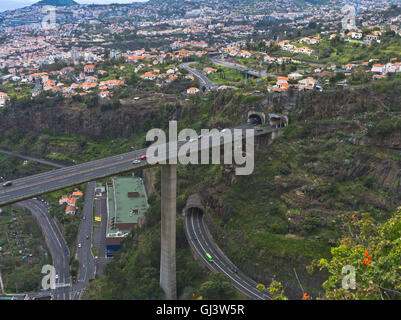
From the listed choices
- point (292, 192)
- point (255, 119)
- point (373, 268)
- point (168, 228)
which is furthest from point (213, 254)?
point (373, 268)

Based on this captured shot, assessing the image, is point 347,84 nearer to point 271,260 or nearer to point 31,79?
point 271,260

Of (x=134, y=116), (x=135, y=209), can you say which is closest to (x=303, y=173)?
Answer: (x=135, y=209)

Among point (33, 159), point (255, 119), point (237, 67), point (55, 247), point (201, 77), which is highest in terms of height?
point (237, 67)

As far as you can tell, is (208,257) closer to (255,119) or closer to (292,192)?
(292,192)

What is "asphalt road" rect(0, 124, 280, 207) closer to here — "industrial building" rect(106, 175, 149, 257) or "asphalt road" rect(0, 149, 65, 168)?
"industrial building" rect(106, 175, 149, 257)

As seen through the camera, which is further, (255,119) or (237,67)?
(237,67)

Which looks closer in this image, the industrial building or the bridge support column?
the bridge support column

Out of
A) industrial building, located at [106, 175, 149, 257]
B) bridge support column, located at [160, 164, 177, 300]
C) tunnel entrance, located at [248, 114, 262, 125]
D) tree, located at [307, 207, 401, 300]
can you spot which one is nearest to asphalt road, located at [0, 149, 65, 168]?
industrial building, located at [106, 175, 149, 257]

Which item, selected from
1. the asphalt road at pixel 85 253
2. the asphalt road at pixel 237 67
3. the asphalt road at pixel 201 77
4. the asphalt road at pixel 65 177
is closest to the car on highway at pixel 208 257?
the asphalt road at pixel 65 177
